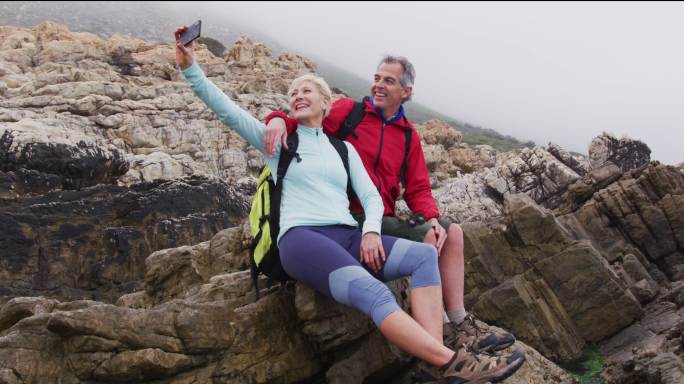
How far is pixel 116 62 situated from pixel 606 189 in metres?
44.3

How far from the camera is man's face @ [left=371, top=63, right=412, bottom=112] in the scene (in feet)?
26.5

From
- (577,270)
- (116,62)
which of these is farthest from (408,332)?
(116,62)

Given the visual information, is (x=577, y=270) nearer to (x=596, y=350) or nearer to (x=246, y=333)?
(x=596, y=350)

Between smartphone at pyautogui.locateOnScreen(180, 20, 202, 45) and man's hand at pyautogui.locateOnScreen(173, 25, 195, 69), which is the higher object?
smartphone at pyautogui.locateOnScreen(180, 20, 202, 45)

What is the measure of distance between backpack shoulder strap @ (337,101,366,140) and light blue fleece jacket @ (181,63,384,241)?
71 cm

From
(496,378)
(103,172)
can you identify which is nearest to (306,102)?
(496,378)

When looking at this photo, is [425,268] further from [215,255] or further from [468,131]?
[468,131]

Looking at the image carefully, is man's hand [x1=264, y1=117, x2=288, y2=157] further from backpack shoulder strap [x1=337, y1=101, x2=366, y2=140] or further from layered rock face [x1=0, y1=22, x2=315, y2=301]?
layered rock face [x1=0, y1=22, x2=315, y2=301]

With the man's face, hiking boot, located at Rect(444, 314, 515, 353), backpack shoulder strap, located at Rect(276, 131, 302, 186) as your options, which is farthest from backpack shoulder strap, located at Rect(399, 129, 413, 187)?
hiking boot, located at Rect(444, 314, 515, 353)

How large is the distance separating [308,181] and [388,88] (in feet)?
6.98

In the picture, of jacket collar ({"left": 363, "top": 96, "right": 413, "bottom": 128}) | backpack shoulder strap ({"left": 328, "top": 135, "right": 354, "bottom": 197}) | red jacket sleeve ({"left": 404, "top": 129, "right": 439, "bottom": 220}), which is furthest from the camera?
jacket collar ({"left": 363, "top": 96, "right": 413, "bottom": 128})

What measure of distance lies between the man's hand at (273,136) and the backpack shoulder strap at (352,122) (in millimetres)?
1209

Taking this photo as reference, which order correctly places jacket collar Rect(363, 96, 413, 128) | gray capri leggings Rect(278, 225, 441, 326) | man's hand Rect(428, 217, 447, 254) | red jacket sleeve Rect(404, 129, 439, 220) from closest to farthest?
gray capri leggings Rect(278, 225, 441, 326)
man's hand Rect(428, 217, 447, 254)
red jacket sleeve Rect(404, 129, 439, 220)
jacket collar Rect(363, 96, 413, 128)

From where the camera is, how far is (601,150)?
30.0m
